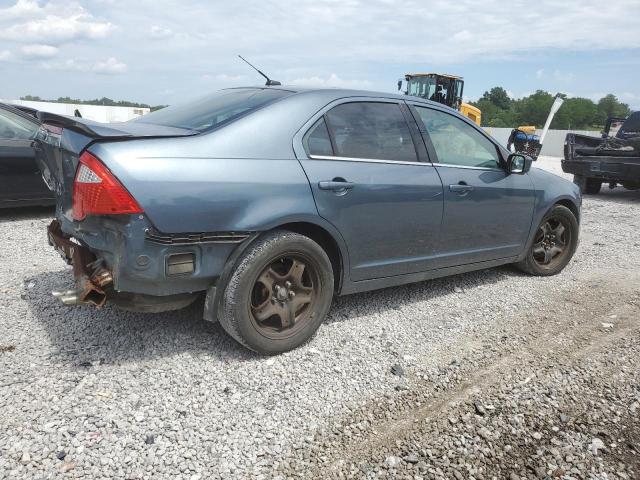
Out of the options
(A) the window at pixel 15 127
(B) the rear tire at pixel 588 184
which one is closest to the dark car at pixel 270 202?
(A) the window at pixel 15 127

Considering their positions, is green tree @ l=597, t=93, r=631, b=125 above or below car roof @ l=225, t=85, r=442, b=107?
above

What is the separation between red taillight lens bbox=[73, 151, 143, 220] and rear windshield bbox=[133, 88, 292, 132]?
0.65m

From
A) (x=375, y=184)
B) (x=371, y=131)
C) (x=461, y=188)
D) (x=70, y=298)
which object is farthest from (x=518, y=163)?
(x=70, y=298)

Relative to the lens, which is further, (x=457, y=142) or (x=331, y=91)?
(x=457, y=142)

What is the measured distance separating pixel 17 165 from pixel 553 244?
6127 millimetres

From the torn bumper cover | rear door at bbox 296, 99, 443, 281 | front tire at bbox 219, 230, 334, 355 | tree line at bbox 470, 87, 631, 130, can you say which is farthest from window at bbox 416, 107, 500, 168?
tree line at bbox 470, 87, 631, 130

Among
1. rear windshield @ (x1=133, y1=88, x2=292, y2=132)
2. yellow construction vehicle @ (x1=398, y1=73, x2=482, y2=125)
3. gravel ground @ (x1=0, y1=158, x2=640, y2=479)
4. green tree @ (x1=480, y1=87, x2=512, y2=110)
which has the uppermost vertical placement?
green tree @ (x1=480, y1=87, x2=512, y2=110)

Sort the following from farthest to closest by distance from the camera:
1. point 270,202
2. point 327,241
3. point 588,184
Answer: point 588,184 → point 327,241 → point 270,202

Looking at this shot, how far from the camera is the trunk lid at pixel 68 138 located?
2820 mm

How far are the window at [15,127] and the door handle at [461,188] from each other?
17.0 feet

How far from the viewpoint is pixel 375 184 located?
357 centimetres

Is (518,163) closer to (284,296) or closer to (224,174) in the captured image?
(284,296)

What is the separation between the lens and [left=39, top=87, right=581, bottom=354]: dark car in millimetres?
2760

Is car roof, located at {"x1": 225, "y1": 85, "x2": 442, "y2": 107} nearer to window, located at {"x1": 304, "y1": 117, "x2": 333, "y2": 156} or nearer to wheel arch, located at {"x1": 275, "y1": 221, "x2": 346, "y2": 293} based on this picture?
window, located at {"x1": 304, "y1": 117, "x2": 333, "y2": 156}
